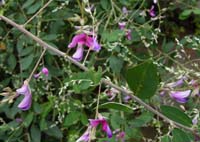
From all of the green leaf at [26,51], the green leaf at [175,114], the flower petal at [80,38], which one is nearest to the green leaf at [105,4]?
the green leaf at [26,51]

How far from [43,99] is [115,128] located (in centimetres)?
68

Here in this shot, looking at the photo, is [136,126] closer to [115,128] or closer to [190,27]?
[115,128]

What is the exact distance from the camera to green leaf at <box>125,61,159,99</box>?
0.84 m

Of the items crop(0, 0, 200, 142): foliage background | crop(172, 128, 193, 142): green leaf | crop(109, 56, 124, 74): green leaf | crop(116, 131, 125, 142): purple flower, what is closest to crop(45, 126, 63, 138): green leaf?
crop(0, 0, 200, 142): foliage background

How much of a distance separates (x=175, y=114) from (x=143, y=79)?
0.14 m

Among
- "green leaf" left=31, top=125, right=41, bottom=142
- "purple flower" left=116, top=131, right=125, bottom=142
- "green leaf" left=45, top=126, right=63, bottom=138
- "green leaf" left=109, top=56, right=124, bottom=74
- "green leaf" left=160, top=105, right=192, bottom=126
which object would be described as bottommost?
"green leaf" left=45, top=126, right=63, bottom=138

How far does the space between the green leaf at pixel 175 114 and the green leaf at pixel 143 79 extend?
0.06 meters

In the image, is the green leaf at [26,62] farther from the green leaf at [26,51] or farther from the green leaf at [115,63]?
the green leaf at [115,63]

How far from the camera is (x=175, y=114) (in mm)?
965

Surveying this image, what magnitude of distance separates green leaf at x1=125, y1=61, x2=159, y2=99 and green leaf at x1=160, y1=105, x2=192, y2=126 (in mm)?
61

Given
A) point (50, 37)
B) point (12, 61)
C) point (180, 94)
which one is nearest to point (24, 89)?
point (180, 94)

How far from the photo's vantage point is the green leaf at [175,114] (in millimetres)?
960

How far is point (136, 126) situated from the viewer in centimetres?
153

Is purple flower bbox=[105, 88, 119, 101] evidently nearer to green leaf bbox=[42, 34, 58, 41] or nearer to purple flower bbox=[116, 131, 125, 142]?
purple flower bbox=[116, 131, 125, 142]
